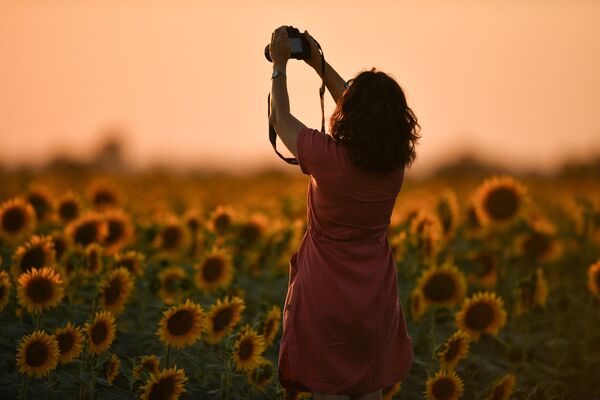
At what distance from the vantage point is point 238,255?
25.7 feet

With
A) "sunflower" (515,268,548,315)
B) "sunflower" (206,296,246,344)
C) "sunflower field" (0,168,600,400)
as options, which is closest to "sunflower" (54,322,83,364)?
"sunflower field" (0,168,600,400)

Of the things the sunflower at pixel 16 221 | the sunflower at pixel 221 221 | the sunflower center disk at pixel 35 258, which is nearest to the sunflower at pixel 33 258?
the sunflower center disk at pixel 35 258

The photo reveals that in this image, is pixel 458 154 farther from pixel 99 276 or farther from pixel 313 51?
pixel 313 51

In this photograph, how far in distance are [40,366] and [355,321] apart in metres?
1.61

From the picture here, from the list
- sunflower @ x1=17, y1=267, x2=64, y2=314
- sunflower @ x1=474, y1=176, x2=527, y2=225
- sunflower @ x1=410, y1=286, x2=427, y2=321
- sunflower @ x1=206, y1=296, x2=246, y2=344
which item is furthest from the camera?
sunflower @ x1=474, y1=176, x2=527, y2=225

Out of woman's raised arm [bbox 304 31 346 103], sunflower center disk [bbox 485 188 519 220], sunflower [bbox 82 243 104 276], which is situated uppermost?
woman's raised arm [bbox 304 31 346 103]

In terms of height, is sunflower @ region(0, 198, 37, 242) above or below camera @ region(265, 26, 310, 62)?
below

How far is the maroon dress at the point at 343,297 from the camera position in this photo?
4.32 metres

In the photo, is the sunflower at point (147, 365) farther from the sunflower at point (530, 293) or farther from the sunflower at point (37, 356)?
the sunflower at point (530, 293)

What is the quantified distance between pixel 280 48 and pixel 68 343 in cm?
185

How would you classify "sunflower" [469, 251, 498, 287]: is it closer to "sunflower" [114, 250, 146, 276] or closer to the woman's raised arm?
"sunflower" [114, 250, 146, 276]

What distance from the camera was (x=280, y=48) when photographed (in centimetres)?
439

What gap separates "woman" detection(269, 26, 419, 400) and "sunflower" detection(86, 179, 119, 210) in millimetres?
4327

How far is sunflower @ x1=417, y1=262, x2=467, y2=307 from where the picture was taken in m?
6.54
